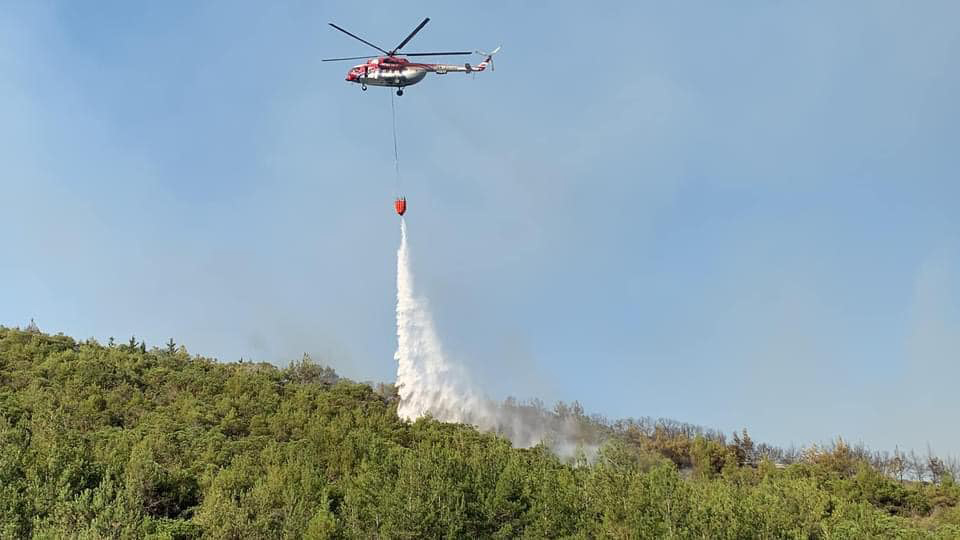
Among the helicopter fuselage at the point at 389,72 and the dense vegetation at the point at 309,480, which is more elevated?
the helicopter fuselage at the point at 389,72

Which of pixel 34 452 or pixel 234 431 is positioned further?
pixel 234 431

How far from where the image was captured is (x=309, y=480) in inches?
2148

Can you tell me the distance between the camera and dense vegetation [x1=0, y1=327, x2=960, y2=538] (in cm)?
4616

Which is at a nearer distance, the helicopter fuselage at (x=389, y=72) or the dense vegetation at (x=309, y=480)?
the dense vegetation at (x=309, y=480)

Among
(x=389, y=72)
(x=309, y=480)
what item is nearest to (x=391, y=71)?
(x=389, y=72)

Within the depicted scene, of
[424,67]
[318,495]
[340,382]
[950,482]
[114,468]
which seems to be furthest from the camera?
[340,382]

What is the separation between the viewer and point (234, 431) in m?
82.6

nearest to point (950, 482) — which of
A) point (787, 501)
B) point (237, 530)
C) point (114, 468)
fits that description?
point (787, 501)

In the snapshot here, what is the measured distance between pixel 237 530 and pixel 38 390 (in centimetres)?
4677

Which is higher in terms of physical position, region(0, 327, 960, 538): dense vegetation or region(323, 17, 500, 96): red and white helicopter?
region(323, 17, 500, 96): red and white helicopter

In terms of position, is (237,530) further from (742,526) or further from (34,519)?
(742,526)

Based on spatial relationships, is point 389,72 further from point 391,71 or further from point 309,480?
point 309,480

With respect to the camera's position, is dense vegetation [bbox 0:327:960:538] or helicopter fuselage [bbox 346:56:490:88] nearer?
dense vegetation [bbox 0:327:960:538]

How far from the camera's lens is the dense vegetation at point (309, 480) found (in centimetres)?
4616
